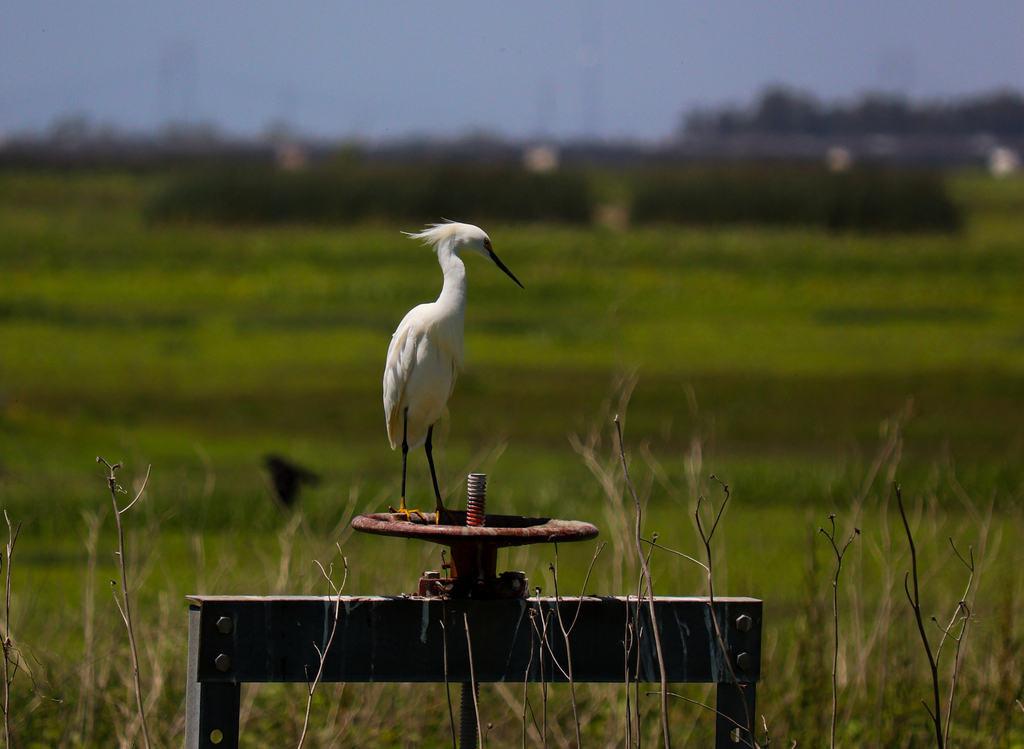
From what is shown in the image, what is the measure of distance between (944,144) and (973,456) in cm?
1209

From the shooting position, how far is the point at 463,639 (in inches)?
112

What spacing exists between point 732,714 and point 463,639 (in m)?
0.66

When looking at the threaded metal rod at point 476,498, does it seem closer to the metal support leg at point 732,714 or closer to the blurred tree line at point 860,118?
the metal support leg at point 732,714

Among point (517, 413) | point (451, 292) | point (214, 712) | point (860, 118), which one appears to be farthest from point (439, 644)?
point (860, 118)

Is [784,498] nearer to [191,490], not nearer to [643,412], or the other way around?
[191,490]

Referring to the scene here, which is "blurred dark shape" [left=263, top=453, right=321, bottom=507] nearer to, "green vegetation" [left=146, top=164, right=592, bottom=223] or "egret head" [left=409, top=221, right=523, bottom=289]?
"egret head" [left=409, top=221, right=523, bottom=289]

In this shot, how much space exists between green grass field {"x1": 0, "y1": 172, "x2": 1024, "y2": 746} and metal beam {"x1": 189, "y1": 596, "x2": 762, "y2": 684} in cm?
98

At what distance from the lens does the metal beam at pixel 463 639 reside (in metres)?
2.74

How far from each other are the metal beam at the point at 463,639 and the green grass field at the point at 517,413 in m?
0.98

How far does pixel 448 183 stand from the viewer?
40.5m


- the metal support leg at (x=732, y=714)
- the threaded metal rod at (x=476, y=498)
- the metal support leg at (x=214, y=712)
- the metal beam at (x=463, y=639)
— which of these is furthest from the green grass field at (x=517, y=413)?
the metal support leg at (x=214, y=712)

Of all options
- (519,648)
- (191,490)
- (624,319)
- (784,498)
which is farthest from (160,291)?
(519,648)

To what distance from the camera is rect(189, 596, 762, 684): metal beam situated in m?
2.74

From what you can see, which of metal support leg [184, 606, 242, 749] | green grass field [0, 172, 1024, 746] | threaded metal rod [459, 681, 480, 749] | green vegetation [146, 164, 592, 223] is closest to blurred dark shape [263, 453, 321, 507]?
green grass field [0, 172, 1024, 746]
